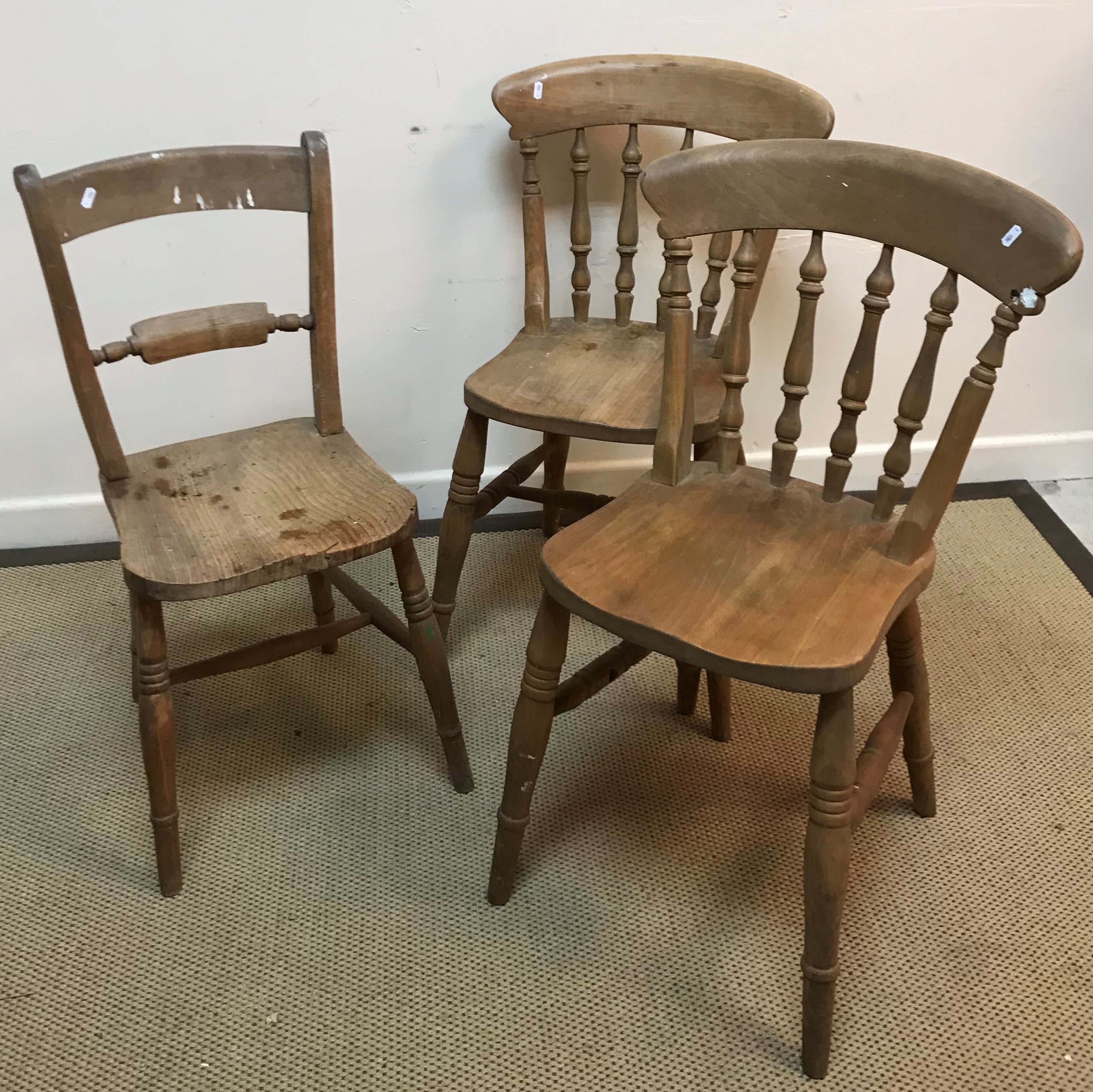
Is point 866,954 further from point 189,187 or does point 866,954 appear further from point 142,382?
point 142,382

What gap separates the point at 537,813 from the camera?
1350 millimetres

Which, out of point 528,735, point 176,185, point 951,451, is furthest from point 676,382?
point 176,185

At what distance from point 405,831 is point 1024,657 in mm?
1067

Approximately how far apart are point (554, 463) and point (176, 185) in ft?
2.53

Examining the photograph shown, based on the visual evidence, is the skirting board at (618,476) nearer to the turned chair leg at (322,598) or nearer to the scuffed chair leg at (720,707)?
the turned chair leg at (322,598)

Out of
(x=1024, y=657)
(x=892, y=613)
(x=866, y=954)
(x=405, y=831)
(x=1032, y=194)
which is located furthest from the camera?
(x=1024, y=657)

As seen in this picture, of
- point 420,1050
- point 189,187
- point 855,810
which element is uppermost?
point 189,187

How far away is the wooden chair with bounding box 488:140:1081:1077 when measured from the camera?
0.92 metres

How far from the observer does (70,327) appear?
45.1 inches

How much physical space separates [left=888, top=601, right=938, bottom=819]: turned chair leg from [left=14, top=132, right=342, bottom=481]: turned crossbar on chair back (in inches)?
32.3

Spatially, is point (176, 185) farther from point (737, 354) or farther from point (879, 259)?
point (879, 259)

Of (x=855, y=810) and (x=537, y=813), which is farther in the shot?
(x=537, y=813)

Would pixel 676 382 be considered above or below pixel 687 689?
above

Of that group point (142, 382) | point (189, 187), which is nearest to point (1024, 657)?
point (189, 187)
